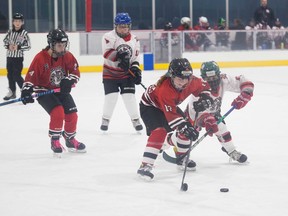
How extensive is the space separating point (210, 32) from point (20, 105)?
524 centimetres

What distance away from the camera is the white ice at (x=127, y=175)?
2824mm

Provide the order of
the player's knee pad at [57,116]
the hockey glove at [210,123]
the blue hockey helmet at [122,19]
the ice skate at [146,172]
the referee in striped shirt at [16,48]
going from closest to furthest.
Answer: the ice skate at [146,172] → the hockey glove at [210,123] → the player's knee pad at [57,116] → the blue hockey helmet at [122,19] → the referee in striped shirt at [16,48]

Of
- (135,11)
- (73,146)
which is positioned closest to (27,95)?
→ (73,146)

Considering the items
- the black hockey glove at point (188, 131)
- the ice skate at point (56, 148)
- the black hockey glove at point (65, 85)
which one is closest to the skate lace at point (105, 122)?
the ice skate at point (56, 148)

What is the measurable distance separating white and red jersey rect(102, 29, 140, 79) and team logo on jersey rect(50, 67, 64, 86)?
85 centimetres

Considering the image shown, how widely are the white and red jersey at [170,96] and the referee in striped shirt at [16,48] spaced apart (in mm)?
3413

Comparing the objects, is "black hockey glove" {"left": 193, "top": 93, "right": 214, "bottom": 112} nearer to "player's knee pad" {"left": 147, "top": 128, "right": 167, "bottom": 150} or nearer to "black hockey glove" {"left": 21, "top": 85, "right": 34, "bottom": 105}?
"player's knee pad" {"left": 147, "top": 128, "right": 167, "bottom": 150}

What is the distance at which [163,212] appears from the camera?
8.99 feet

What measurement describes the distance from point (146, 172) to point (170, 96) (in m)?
0.41

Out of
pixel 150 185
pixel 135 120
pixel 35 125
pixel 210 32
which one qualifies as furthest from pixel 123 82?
pixel 210 32

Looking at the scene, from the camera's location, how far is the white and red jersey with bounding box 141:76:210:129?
322 cm

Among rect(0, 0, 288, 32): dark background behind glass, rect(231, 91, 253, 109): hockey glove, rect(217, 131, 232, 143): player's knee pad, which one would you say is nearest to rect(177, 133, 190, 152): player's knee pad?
rect(217, 131, 232, 143): player's knee pad

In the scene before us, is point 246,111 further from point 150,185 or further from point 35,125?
point 150,185

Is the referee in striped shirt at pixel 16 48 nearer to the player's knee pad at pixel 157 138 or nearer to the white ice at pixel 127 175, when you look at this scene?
the white ice at pixel 127 175
